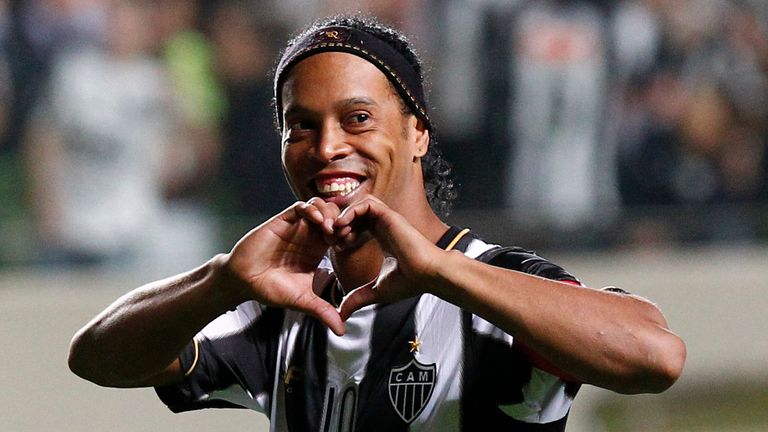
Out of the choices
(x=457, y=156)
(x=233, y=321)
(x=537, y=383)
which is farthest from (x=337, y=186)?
(x=457, y=156)

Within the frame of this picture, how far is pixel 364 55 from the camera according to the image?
2875 mm

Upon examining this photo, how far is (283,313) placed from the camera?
3.05 m

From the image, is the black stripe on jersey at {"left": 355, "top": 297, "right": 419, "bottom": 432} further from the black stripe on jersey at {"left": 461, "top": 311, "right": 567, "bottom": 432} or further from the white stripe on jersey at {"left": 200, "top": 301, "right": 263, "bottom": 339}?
the white stripe on jersey at {"left": 200, "top": 301, "right": 263, "bottom": 339}

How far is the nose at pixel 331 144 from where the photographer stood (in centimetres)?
280

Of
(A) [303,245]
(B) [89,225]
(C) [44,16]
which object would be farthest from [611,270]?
(A) [303,245]

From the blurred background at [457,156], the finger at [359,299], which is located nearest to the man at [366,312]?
the finger at [359,299]

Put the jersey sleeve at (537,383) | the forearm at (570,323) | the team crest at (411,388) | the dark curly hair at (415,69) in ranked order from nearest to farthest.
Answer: the forearm at (570,323)
the jersey sleeve at (537,383)
the team crest at (411,388)
the dark curly hair at (415,69)

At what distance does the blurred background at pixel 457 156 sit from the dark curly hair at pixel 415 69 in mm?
2827

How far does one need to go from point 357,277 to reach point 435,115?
340cm

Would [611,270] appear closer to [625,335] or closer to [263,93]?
[263,93]

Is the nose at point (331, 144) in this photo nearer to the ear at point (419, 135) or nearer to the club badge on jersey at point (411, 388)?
the ear at point (419, 135)

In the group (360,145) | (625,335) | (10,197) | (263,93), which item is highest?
(263,93)

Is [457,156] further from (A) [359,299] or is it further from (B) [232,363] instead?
(A) [359,299]

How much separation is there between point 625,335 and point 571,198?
166 inches
